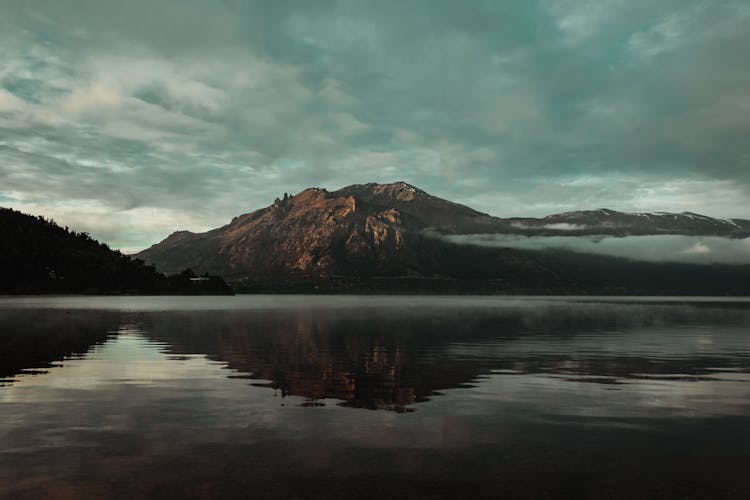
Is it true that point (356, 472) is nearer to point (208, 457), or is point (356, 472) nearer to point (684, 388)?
point (208, 457)

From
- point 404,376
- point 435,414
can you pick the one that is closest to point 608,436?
point 435,414

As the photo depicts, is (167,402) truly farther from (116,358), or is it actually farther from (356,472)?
(116,358)

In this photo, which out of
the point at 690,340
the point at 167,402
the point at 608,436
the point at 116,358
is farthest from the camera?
the point at 690,340

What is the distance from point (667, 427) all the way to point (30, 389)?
113 ft

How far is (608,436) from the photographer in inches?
899

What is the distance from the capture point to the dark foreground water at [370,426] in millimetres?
16719

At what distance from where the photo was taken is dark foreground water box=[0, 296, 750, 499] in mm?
16719

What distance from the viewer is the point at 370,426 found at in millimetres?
24078

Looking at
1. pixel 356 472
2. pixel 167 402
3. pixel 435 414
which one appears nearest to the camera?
pixel 356 472

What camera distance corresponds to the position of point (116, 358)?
4978 cm

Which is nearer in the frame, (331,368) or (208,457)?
(208,457)

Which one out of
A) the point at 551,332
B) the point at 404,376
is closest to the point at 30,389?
the point at 404,376

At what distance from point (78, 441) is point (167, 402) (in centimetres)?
864

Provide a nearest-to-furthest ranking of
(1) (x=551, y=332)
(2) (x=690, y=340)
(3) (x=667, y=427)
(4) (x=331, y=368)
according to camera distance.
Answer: (3) (x=667, y=427)
(4) (x=331, y=368)
(2) (x=690, y=340)
(1) (x=551, y=332)
